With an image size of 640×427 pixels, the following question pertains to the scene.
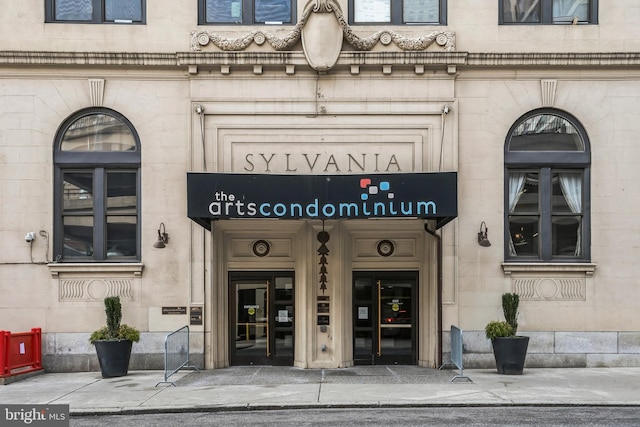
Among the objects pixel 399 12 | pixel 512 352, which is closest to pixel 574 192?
pixel 512 352

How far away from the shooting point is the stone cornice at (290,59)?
680 inches

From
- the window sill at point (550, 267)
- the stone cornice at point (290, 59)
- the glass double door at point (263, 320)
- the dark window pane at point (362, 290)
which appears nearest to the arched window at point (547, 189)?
the window sill at point (550, 267)

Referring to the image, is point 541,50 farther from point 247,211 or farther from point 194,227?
point 194,227

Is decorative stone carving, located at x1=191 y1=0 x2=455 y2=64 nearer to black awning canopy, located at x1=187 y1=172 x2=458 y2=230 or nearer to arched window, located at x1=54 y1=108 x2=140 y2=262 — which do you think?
arched window, located at x1=54 y1=108 x2=140 y2=262

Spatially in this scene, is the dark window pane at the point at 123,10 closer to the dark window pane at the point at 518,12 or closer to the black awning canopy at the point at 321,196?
the black awning canopy at the point at 321,196

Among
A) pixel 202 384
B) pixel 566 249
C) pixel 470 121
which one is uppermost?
pixel 470 121

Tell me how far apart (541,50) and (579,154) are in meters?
2.60

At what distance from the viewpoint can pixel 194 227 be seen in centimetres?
1742

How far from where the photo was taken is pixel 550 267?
56.7 feet

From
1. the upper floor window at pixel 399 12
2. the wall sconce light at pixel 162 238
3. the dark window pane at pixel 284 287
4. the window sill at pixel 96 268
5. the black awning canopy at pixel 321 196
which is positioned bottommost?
the dark window pane at pixel 284 287

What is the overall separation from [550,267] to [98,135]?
433 inches

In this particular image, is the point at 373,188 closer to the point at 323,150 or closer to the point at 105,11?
the point at 323,150

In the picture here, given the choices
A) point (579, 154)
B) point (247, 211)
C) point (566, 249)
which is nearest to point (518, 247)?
point (566, 249)

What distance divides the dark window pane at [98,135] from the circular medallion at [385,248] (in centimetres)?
632
